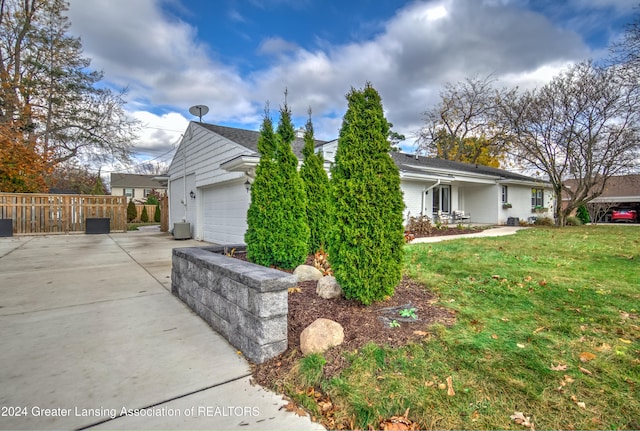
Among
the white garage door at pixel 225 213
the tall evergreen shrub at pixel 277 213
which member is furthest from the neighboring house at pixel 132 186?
the tall evergreen shrub at pixel 277 213

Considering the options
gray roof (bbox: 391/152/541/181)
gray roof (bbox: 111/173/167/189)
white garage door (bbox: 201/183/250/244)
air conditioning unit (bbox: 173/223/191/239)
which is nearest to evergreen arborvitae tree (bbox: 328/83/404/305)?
white garage door (bbox: 201/183/250/244)

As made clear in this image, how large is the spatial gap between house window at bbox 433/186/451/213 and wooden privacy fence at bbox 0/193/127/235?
16395mm

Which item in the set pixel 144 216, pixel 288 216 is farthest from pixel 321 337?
pixel 144 216

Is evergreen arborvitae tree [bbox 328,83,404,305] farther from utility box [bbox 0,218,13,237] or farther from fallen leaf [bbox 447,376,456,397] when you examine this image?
utility box [bbox 0,218,13,237]

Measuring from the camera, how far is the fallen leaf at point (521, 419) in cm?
173

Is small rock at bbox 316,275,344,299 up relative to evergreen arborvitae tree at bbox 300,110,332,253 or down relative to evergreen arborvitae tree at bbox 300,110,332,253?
down

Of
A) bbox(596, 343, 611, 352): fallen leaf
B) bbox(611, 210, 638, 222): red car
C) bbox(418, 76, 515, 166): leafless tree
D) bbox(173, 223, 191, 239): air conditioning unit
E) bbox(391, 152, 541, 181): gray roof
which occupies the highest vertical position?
bbox(418, 76, 515, 166): leafless tree

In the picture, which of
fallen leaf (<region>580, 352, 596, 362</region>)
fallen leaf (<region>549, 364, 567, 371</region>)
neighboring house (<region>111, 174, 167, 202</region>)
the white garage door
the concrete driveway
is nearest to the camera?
the concrete driveway

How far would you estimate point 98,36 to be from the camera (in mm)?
10906

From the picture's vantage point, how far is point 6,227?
1330 cm

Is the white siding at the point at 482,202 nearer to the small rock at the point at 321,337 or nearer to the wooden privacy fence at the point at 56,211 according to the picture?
the small rock at the point at 321,337

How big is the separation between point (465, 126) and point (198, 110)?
Result: 75.7 feet

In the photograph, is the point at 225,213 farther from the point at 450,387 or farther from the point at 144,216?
the point at 144,216

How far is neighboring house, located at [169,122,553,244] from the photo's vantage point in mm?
9461
